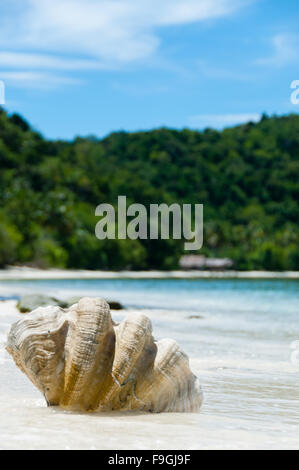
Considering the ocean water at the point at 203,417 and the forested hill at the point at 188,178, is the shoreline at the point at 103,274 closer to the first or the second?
the forested hill at the point at 188,178

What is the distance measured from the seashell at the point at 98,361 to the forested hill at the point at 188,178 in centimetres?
9661

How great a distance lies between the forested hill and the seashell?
317 ft

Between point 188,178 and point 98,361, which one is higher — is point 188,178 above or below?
above

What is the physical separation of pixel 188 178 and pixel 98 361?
13545cm

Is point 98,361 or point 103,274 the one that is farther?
point 103,274

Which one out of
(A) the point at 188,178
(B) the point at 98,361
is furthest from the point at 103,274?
(B) the point at 98,361

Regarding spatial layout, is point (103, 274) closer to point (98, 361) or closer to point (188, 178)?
point (188, 178)

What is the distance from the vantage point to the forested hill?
113 meters

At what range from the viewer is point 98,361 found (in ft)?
22.4

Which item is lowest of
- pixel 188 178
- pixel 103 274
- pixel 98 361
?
pixel 103 274

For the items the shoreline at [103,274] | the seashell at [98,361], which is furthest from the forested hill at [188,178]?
the seashell at [98,361]

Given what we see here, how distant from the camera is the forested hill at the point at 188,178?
11325 centimetres
